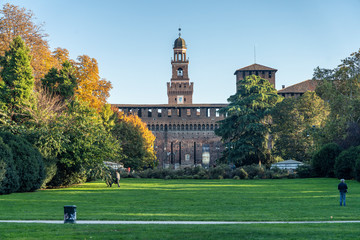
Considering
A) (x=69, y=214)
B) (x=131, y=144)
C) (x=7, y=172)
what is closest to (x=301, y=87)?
(x=131, y=144)

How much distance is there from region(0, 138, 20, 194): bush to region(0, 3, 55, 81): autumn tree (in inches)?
574

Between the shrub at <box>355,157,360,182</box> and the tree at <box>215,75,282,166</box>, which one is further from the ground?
the tree at <box>215,75,282,166</box>

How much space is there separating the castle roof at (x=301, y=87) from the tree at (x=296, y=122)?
22139 millimetres

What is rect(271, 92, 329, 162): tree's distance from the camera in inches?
2159

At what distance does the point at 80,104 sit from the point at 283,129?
93.3 feet

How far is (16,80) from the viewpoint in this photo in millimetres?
31109

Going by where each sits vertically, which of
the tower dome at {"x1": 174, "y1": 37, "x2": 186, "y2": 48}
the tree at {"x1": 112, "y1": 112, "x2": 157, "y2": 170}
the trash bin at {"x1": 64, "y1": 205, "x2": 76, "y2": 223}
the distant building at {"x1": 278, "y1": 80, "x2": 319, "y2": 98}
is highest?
the tower dome at {"x1": 174, "y1": 37, "x2": 186, "y2": 48}

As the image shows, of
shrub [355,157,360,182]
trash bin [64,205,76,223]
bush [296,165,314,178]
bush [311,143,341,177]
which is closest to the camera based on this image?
trash bin [64,205,76,223]

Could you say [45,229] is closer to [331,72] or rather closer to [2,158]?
[2,158]

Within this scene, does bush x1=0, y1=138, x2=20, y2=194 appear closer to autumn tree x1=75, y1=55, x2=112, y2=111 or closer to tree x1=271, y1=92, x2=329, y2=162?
autumn tree x1=75, y1=55, x2=112, y2=111

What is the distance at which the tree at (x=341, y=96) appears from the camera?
44500mm

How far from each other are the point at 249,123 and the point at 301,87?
30049 mm

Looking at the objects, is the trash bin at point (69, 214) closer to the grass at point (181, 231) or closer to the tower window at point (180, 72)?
the grass at point (181, 231)

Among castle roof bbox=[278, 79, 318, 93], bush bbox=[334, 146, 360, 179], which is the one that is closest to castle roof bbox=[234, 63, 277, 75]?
castle roof bbox=[278, 79, 318, 93]
